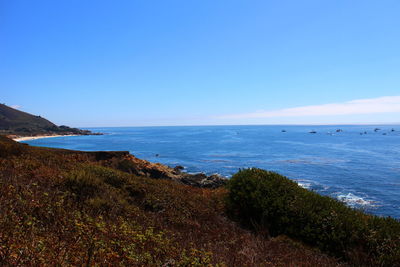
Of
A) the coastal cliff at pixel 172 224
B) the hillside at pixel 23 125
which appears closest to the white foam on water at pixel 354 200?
the coastal cliff at pixel 172 224

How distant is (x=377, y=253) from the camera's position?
24.5ft

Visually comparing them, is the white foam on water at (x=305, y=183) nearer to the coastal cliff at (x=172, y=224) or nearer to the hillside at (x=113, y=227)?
the hillside at (x=113, y=227)

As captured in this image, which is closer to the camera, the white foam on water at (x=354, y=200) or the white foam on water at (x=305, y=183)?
the white foam on water at (x=354, y=200)

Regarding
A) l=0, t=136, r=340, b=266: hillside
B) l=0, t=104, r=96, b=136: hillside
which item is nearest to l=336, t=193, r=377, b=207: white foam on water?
l=0, t=136, r=340, b=266: hillside

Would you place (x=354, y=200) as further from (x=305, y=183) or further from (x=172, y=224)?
(x=172, y=224)

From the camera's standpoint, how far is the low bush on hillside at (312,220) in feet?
25.2

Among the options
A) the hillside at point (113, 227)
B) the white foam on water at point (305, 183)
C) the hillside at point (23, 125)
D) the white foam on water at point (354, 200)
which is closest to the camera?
the hillside at point (113, 227)

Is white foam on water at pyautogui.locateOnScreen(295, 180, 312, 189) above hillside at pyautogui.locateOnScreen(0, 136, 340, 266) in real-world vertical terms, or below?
below

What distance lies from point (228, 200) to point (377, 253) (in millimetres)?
5842

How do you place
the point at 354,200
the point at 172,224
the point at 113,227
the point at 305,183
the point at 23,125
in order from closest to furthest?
the point at 113,227 < the point at 172,224 < the point at 354,200 < the point at 305,183 < the point at 23,125

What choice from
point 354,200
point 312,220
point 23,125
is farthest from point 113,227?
point 23,125

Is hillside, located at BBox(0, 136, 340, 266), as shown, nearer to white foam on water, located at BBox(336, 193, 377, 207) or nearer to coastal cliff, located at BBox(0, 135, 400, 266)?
coastal cliff, located at BBox(0, 135, 400, 266)

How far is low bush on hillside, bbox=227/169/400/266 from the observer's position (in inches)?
303

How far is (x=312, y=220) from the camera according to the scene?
348 inches
